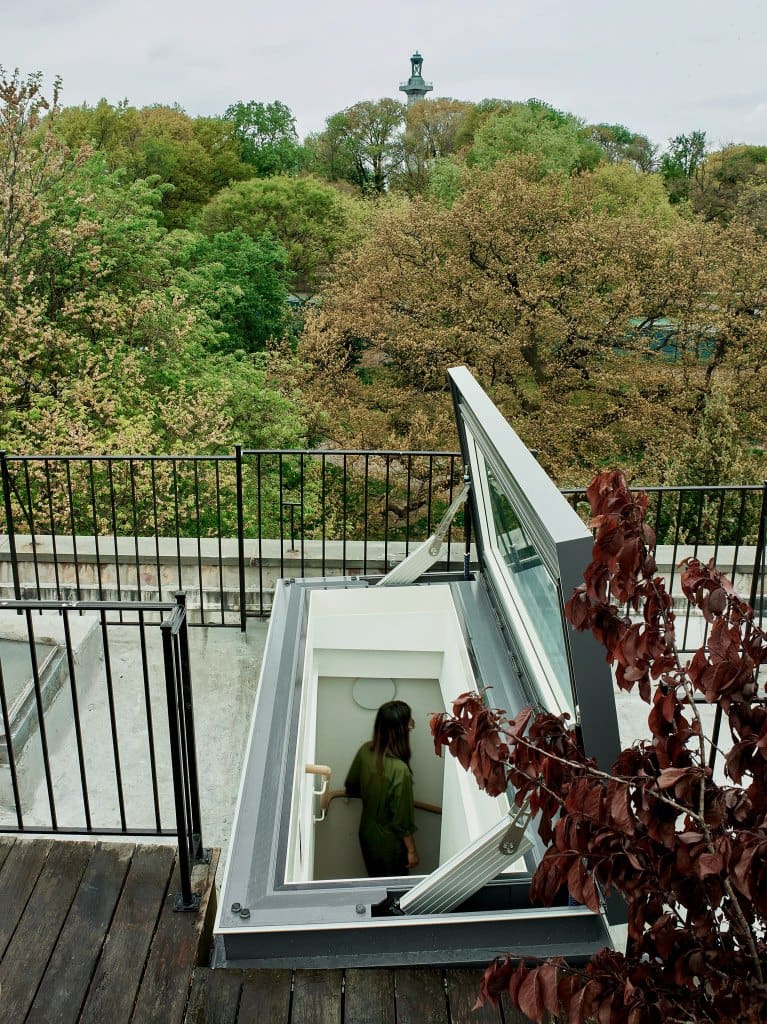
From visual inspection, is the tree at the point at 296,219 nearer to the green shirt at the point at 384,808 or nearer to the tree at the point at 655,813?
the green shirt at the point at 384,808

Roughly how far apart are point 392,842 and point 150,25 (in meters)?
49.3

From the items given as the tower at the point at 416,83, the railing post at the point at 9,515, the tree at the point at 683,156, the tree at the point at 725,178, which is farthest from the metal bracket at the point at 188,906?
the tower at the point at 416,83

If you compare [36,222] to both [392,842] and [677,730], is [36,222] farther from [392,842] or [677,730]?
[677,730]

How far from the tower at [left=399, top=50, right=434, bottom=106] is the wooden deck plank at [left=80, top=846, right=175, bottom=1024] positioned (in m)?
67.8

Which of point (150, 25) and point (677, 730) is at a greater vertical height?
point (150, 25)

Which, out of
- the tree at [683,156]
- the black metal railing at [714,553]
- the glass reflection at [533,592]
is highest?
the tree at [683,156]

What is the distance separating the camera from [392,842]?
4.81 m

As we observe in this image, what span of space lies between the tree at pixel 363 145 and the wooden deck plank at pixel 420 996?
4225 centimetres

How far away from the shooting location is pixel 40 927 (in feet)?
8.80

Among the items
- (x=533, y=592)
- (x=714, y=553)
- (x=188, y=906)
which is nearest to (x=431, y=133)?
(x=714, y=553)

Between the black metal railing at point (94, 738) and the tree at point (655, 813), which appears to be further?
the black metal railing at point (94, 738)

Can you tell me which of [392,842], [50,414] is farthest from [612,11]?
[392,842]

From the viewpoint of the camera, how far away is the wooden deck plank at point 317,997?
96.3 inches

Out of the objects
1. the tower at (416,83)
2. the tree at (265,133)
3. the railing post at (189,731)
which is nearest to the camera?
the railing post at (189,731)
